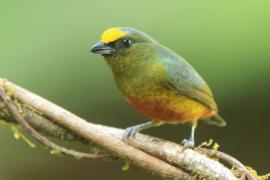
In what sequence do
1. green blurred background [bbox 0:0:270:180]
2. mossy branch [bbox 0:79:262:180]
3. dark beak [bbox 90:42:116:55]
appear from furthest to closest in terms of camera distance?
1. green blurred background [bbox 0:0:270:180]
2. dark beak [bbox 90:42:116:55]
3. mossy branch [bbox 0:79:262:180]

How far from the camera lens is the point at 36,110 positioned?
2.81 meters

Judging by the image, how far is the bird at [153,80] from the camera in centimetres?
346

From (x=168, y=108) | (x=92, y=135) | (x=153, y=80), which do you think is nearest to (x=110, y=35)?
(x=153, y=80)

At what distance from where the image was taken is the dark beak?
3357 millimetres

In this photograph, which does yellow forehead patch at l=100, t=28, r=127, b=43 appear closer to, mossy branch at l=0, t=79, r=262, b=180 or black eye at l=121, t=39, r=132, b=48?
black eye at l=121, t=39, r=132, b=48

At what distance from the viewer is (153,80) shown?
138 inches

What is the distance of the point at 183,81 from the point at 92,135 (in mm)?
956

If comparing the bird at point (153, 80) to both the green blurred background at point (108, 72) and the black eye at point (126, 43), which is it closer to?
the black eye at point (126, 43)

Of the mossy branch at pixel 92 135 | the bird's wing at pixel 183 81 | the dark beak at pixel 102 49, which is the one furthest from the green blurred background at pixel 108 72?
the mossy branch at pixel 92 135

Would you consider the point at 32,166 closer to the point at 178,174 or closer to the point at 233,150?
the point at 233,150

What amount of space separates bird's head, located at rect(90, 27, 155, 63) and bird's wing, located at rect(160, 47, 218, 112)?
0.37 feet

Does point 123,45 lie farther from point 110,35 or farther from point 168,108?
point 168,108

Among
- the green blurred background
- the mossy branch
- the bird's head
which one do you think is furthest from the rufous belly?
the green blurred background

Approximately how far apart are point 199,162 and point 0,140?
3.19m
